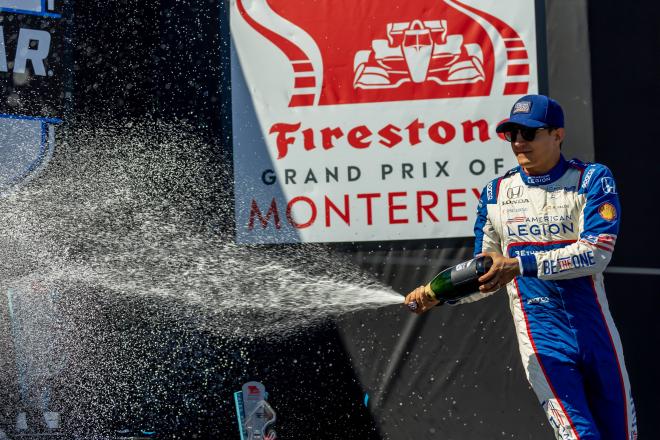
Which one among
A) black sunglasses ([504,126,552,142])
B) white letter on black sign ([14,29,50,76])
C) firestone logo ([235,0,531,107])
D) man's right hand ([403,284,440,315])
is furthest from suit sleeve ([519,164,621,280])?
white letter on black sign ([14,29,50,76])

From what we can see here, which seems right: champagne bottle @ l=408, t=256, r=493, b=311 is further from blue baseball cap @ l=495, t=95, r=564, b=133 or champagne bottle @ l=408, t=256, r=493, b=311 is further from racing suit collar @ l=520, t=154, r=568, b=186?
blue baseball cap @ l=495, t=95, r=564, b=133

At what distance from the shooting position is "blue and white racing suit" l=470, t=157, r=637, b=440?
11.4 feet

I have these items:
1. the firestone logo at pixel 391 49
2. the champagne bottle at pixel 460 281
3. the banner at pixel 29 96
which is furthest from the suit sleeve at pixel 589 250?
the banner at pixel 29 96

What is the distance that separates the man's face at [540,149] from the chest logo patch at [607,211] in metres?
0.32

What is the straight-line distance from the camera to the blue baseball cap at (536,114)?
366cm

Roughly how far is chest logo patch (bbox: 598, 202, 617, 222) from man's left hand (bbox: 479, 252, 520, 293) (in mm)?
381

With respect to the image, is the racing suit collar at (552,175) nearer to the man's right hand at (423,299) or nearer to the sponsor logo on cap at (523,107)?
the sponsor logo on cap at (523,107)

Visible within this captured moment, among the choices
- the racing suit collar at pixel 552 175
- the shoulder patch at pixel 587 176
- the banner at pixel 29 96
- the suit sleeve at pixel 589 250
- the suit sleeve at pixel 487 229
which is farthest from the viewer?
the banner at pixel 29 96

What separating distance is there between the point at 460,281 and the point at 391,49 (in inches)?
80.1

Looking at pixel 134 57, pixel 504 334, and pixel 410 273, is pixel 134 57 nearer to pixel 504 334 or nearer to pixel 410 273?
pixel 410 273

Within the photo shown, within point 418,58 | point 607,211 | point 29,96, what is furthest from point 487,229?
point 29,96

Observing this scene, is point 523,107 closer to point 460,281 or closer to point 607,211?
point 607,211

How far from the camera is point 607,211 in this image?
3.51m

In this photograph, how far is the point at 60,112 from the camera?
17.5 feet
